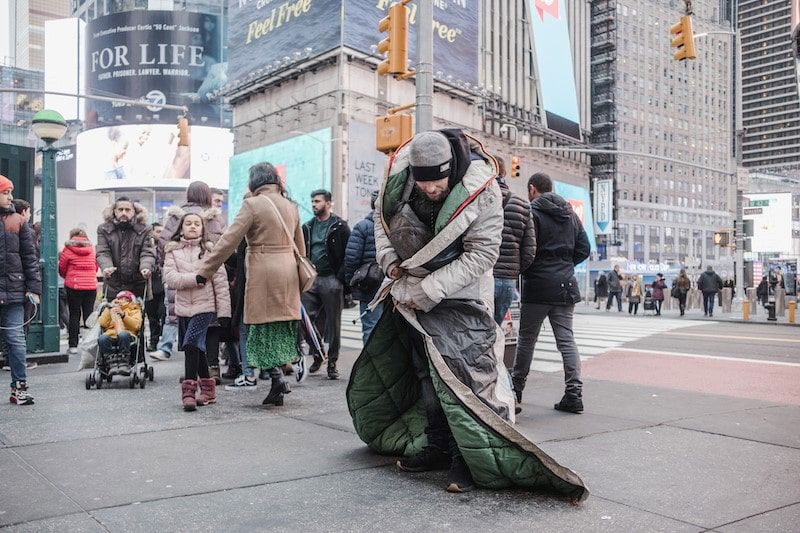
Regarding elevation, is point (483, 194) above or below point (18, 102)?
below

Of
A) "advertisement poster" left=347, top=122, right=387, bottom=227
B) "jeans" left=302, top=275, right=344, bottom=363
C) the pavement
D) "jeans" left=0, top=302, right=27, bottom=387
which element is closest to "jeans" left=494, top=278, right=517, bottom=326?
the pavement

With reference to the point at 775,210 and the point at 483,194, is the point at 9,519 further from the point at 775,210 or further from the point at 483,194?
the point at 775,210

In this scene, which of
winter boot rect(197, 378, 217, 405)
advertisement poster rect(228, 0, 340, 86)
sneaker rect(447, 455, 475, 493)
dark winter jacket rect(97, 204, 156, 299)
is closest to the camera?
sneaker rect(447, 455, 475, 493)

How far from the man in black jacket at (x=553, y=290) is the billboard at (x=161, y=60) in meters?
65.9

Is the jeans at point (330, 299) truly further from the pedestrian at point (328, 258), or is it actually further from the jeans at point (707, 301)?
the jeans at point (707, 301)

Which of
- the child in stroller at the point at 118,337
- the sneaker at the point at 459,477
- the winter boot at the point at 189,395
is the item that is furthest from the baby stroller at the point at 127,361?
the sneaker at the point at 459,477

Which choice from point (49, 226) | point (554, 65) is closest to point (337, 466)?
point (49, 226)

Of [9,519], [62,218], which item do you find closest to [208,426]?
[9,519]

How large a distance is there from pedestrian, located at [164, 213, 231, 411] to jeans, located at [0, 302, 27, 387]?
1.24 meters

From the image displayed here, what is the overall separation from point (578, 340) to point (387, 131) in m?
5.34

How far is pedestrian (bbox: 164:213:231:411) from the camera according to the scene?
20.7 ft

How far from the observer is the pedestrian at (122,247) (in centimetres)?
834

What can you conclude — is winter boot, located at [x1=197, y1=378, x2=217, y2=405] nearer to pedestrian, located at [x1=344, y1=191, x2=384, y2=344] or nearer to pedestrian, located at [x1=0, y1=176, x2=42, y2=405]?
pedestrian, located at [x1=0, y1=176, x2=42, y2=405]

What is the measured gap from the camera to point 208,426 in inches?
219
